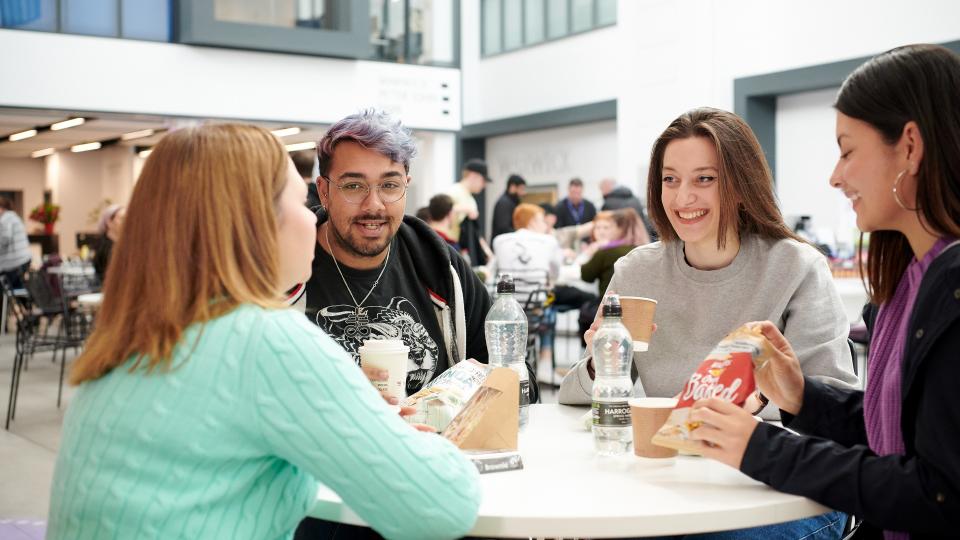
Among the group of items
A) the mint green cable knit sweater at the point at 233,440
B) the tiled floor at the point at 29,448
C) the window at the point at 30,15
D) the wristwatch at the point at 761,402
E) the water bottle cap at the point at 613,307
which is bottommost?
the tiled floor at the point at 29,448

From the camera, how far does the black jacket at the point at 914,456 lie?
4.28ft

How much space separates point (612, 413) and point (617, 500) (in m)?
0.32

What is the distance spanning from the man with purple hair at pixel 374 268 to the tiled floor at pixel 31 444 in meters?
1.21

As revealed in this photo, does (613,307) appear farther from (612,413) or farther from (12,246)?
(12,246)

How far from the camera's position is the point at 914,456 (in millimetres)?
1388

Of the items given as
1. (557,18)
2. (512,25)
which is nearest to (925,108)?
(557,18)

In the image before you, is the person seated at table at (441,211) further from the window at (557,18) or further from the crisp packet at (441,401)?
the window at (557,18)

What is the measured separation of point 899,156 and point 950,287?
23 centimetres

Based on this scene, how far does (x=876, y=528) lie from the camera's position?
1.54 meters

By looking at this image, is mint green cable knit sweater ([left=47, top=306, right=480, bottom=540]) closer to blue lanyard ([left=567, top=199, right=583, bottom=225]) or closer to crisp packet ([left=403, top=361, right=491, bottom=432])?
crisp packet ([left=403, top=361, right=491, bottom=432])

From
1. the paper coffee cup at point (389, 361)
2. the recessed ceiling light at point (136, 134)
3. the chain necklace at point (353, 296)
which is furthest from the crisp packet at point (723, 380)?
the recessed ceiling light at point (136, 134)

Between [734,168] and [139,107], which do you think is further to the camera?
[139,107]

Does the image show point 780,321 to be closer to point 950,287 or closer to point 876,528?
point 876,528

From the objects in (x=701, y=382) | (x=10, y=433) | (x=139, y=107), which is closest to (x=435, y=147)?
(x=139, y=107)
